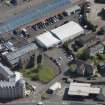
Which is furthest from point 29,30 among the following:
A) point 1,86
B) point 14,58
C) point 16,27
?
point 1,86

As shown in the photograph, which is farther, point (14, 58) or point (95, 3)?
point (95, 3)

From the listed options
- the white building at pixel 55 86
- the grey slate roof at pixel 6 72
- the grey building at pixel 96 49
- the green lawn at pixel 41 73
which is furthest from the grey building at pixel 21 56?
the grey building at pixel 96 49

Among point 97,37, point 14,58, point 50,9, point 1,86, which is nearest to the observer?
point 1,86

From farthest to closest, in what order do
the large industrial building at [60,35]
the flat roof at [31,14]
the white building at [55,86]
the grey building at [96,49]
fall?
the flat roof at [31,14]
the large industrial building at [60,35]
the grey building at [96,49]
the white building at [55,86]

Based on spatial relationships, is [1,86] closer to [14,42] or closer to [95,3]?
[14,42]

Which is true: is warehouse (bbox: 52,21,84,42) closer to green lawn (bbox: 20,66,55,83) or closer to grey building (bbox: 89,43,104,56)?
grey building (bbox: 89,43,104,56)

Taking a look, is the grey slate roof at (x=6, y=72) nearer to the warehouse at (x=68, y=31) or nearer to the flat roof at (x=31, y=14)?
the flat roof at (x=31, y=14)

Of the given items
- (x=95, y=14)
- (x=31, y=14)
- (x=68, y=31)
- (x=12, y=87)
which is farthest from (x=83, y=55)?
(x=31, y=14)
